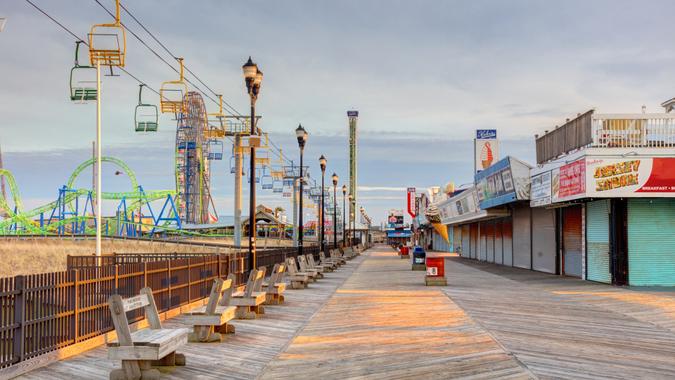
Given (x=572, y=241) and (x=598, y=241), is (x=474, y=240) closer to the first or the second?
(x=572, y=241)

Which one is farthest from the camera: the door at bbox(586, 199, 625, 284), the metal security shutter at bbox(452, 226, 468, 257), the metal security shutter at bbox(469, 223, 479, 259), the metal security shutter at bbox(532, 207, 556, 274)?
the metal security shutter at bbox(452, 226, 468, 257)

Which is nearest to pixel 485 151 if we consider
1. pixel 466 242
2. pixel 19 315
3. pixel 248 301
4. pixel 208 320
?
pixel 466 242

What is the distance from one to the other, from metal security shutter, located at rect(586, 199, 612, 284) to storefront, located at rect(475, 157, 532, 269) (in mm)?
6406

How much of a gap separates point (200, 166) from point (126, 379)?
110 meters

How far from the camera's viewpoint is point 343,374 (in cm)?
954

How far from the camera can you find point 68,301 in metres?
11.0

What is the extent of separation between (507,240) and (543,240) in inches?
396

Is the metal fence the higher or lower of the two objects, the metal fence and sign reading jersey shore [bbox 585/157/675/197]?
the lower

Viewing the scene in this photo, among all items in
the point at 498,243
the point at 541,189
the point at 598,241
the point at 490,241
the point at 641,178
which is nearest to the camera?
the point at 641,178

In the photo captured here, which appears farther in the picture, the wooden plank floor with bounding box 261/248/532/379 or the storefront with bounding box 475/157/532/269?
the storefront with bounding box 475/157/532/269

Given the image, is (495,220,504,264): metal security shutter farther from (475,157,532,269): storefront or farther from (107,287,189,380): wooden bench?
(107,287,189,380): wooden bench

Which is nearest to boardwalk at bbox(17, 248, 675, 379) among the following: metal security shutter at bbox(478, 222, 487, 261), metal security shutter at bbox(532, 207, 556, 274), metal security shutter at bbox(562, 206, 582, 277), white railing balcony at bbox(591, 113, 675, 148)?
white railing balcony at bbox(591, 113, 675, 148)

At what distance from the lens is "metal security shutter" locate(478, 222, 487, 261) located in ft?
185

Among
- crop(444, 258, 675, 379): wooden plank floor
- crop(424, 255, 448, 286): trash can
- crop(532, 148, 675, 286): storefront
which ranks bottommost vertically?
crop(444, 258, 675, 379): wooden plank floor
